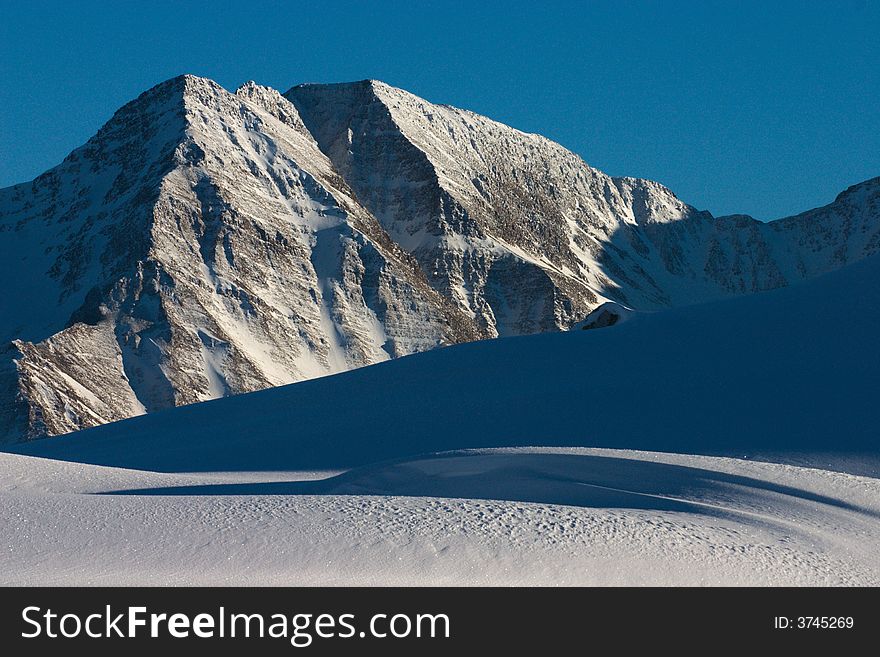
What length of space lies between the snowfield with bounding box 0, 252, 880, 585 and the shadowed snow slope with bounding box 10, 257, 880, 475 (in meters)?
0.09

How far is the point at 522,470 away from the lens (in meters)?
17.5

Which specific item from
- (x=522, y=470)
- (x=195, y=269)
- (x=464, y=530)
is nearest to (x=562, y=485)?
(x=522, y=470)

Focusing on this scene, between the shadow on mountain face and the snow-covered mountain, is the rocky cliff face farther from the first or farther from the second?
the shadow on mountain face

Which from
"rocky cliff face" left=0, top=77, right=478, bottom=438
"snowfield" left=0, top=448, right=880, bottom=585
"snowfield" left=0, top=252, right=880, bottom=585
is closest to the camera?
"snowfield" left=0, top=448, right=880, bottom=585

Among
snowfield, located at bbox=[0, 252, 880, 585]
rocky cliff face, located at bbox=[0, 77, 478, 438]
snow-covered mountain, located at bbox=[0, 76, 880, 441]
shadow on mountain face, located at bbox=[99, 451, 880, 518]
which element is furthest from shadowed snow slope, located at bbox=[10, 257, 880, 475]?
rocky cliff face, located at bbox=[0, 77, 478, 438]

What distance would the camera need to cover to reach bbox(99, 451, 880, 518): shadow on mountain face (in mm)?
15680

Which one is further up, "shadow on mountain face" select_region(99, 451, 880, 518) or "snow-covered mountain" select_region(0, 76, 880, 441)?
"snow-covered mountain" select_region(0, 76, 880, 441)

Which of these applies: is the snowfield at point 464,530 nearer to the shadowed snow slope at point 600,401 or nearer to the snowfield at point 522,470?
the snowfield at point 522,470

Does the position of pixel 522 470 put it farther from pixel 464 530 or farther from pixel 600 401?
pixel 600 401

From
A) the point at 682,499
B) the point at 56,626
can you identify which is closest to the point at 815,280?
the point at 682,499

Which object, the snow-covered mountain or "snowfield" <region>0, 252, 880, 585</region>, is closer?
"snowfield" <region>0, 252, 880, 585</region>

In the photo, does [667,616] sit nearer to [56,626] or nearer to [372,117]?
[56,626]

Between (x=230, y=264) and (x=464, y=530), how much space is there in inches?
5235

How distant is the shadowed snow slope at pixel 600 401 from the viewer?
2352cm
